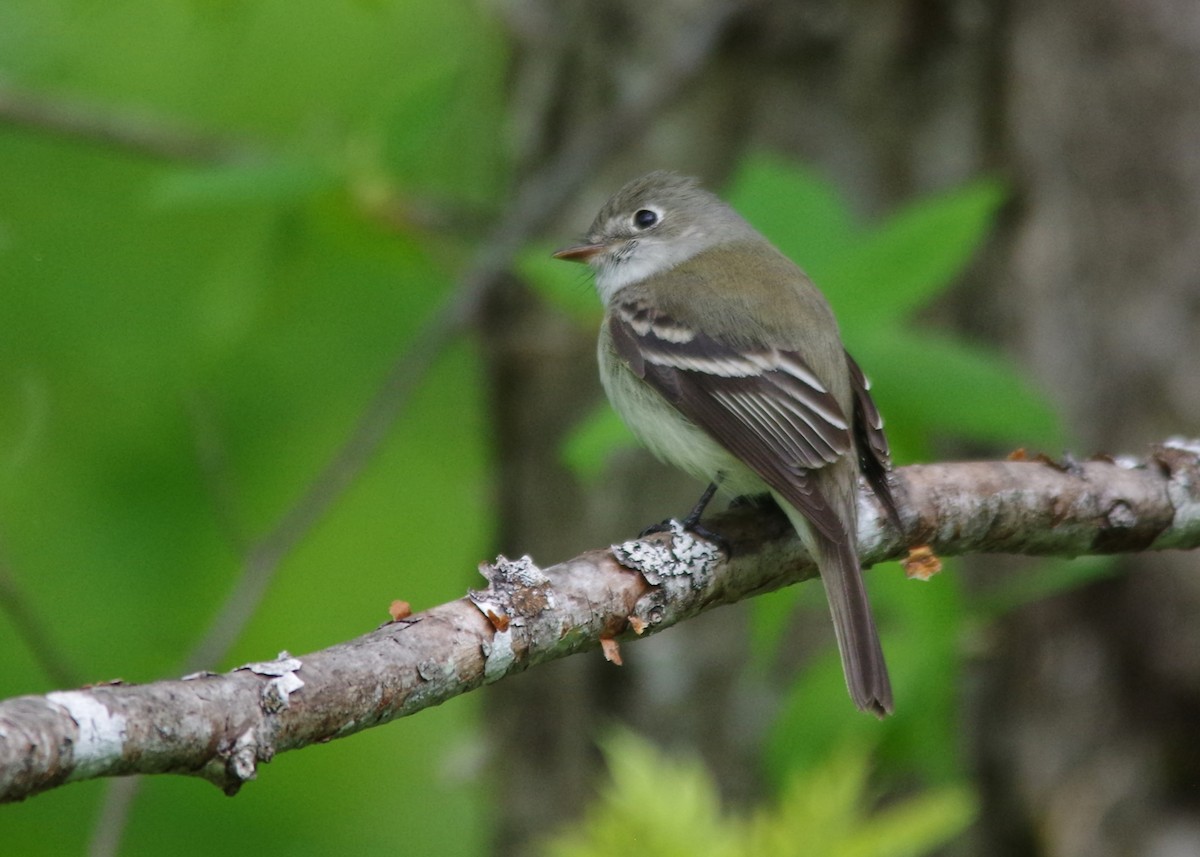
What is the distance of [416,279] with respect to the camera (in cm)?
695

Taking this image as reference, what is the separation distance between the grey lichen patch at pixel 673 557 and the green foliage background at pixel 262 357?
1209 mm

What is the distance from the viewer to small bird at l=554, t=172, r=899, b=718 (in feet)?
10.9

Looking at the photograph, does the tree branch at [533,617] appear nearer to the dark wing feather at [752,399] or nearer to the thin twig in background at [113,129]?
the dark wing feather at [752,399]

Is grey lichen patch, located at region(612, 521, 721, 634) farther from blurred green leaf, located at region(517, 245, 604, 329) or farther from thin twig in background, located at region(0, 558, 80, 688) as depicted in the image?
thin twig in background, located at region(0, 558, 80, 688)

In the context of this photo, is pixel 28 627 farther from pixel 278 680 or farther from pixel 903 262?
pixel 903 262

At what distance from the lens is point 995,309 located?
17.2 ft

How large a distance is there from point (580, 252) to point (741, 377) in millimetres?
1016

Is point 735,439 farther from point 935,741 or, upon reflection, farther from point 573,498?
point 573,498

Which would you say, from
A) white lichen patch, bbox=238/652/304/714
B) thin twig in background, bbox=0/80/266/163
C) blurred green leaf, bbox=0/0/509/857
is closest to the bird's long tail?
white lichen patch, bbox=238/652/304/714

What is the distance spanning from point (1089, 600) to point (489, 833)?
9.44 ft

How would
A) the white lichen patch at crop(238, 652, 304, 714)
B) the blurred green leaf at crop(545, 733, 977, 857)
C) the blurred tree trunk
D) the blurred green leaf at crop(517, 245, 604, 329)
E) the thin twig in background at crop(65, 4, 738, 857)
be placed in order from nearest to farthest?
the white lichen patch at crop(238, 652, 304, 714), the blurred green leaf at crop(545, 733, 977, 857), the blurred green leaf at crop(517, 245, 604, 329), the thin twig in background at crop(65, 4, 738, 857), the blurred tree trunk

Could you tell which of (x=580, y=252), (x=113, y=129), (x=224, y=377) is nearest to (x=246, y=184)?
(x=580, y=252)

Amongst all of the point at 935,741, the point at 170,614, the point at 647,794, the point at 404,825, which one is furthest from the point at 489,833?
the point at 647,794

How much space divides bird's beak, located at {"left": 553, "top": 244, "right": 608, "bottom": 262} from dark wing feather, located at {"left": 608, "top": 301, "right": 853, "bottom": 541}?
0.39m
